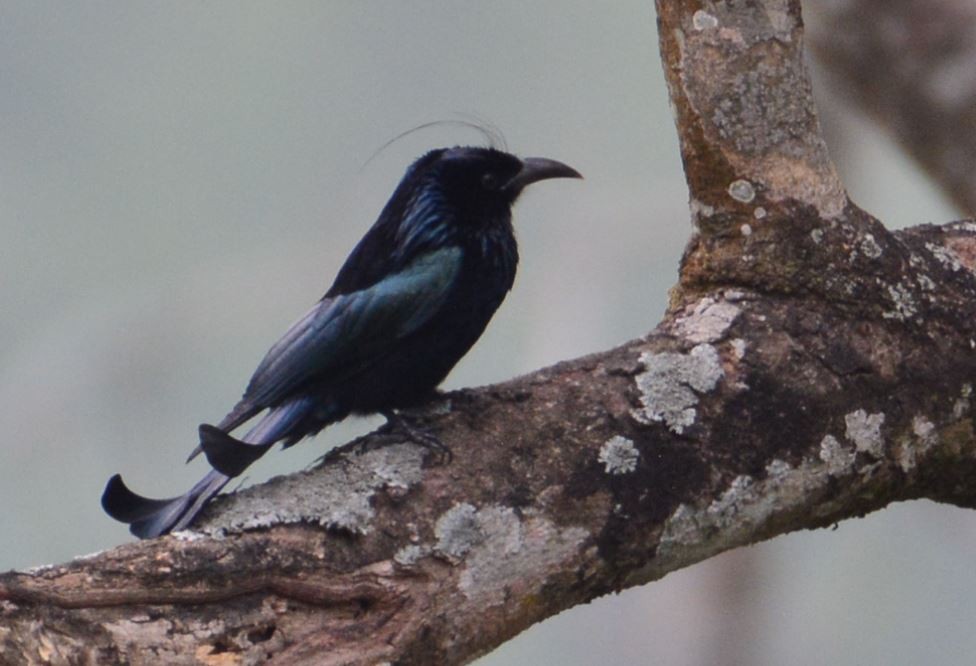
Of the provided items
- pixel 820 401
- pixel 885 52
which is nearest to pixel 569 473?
pixel 820 401

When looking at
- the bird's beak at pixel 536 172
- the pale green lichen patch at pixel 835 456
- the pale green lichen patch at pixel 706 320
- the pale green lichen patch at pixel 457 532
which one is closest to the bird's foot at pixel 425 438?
the pale green lichen patch at pixel 457 532

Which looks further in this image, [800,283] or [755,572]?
[755,572]

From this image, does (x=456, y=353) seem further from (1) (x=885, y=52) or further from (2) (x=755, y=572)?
(2) (x=755, y=572)

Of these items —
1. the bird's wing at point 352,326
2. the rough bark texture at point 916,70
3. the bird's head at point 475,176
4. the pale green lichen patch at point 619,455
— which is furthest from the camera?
the rough bark texture at point 916,70

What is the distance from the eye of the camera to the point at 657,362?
270 centimetres

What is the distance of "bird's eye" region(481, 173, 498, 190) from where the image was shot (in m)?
3.54

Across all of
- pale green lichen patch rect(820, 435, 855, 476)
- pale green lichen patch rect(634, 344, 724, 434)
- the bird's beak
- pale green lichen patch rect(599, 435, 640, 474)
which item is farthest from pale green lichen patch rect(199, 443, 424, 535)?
the bird's beak

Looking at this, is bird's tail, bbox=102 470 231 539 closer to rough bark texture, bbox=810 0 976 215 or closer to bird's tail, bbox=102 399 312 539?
bird's tail, bbox=102 399 312 539

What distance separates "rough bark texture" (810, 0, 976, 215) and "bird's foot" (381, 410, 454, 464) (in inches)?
114

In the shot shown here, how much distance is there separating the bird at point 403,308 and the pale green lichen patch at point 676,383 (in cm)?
50

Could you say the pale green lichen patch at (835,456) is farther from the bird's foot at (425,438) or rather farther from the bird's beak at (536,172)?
the bird's beak at (536,172)

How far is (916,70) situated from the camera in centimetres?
502

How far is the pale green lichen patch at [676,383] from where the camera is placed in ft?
8.48

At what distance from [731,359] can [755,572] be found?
11.2 ft
